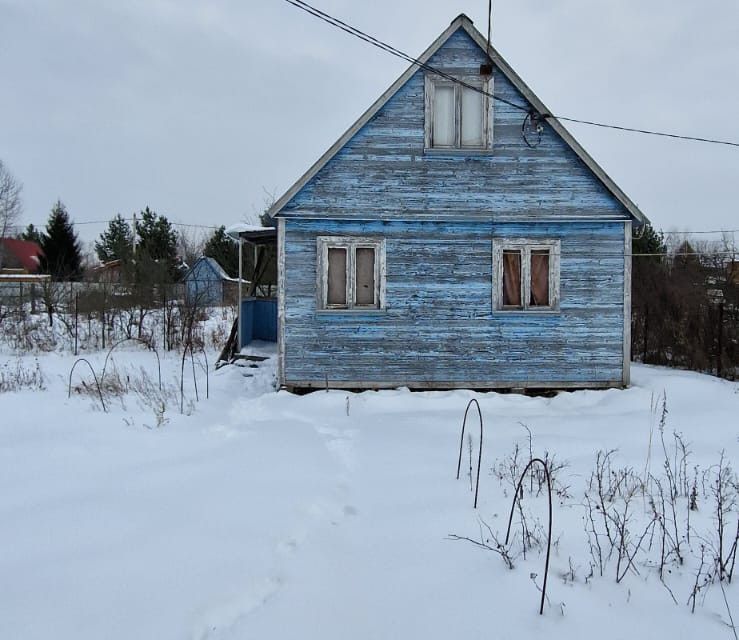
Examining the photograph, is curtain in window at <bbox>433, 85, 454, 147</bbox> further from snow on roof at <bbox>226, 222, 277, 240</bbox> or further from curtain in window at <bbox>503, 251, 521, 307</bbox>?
snow on roof at <bbox>226, 222, 277, 240</bbox>

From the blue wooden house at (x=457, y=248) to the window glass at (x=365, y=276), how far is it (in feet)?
0.09

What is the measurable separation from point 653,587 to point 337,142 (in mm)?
8319

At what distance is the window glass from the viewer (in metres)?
10.0

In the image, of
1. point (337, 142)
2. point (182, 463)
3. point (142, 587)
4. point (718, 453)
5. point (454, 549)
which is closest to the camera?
point (142, 587)

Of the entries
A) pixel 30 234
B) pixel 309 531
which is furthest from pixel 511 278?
pixel 30 234

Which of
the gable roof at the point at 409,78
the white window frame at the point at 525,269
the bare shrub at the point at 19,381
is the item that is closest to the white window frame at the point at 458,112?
the gable roof at the point at 409,78

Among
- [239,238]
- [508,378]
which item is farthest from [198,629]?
[239,238]

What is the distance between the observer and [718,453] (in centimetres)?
653

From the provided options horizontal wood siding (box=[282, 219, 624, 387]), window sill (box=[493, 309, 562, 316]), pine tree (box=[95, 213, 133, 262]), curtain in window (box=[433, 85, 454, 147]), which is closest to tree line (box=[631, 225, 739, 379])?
horizontal wood siding (box=[282, 219, 624, 387])

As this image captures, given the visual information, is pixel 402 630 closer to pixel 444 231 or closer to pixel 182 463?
pixel 182 463

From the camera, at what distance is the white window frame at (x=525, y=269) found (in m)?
10.0

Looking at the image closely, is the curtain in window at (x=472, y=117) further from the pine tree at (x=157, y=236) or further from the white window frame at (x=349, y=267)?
the pine tree at (x=157, y=236)

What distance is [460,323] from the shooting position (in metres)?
10.1

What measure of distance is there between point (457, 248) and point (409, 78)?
323 cm
